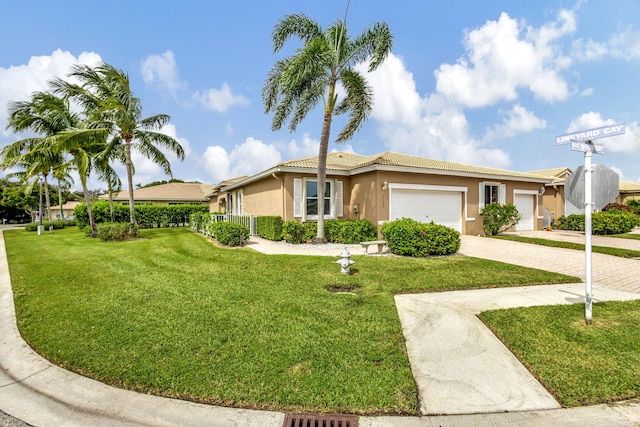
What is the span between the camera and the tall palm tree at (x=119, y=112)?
14.9 metres

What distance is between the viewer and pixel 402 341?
155 inches

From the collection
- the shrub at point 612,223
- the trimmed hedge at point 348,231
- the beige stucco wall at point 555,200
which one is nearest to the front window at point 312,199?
the trimmed hedge at point 348,231

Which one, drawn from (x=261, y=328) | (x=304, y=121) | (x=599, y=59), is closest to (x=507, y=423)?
(x=261, y=328)

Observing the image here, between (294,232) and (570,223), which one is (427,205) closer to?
(294,232)

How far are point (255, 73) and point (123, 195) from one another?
1149 inches

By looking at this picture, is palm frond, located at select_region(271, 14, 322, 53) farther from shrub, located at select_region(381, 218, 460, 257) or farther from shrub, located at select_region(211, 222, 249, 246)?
shrub, located at select_region(381, 218, 460, 257)

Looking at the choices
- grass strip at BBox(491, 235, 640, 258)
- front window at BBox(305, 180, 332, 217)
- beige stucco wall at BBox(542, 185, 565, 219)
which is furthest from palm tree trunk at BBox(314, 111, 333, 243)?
beige stucco wall at BBox(542, 185, 565, 219)

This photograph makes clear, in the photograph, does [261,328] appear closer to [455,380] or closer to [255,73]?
[455,380]

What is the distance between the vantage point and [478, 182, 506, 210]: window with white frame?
1650 cm

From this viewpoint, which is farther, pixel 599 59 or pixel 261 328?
pixel 599 59

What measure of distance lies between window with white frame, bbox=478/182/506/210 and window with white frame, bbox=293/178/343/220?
798 cm

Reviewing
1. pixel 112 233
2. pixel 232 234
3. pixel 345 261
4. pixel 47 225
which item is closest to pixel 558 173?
pixel 345 261

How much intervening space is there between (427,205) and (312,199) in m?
5.80

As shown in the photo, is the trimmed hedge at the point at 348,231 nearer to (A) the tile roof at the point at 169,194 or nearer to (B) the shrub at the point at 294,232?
(B) the shrub at the point at 294,232
